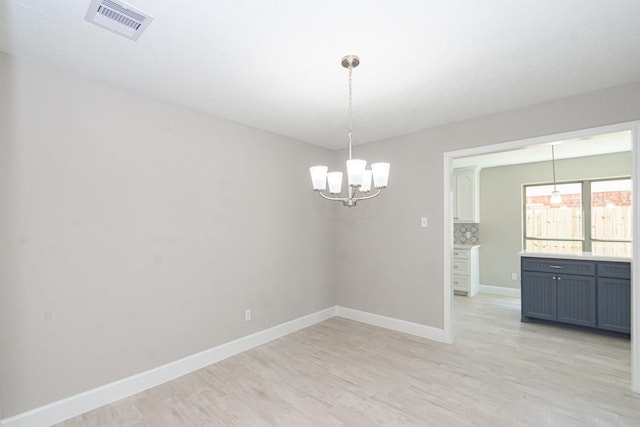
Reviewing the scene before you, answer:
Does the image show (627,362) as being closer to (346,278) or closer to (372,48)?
(346,278)

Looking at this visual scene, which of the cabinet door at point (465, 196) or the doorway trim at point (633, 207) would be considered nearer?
the doorway trim at point (633, 207)

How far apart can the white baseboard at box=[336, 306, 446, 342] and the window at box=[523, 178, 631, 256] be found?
9.32ft

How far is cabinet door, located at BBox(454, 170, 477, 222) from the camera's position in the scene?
5875 mm

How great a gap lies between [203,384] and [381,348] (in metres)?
1.85

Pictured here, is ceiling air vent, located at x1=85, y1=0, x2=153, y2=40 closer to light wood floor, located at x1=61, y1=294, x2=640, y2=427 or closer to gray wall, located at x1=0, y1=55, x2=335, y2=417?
gray wall, located at x1=0, y1=55, x2=335, y2=417

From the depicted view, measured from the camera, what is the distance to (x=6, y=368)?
198cm

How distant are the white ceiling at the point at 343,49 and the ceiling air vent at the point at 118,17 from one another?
1.7 inches

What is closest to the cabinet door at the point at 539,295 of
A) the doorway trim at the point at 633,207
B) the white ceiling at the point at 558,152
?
the doorway trim at the point at 633,207

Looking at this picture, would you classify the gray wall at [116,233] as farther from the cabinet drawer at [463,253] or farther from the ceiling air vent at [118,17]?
the cabinet drawer at [463,253]

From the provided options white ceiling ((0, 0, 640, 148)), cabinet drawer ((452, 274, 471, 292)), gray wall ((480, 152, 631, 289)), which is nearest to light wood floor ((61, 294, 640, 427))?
cabinet drawer ((452, 274, 471, 292))

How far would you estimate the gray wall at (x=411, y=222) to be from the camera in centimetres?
310

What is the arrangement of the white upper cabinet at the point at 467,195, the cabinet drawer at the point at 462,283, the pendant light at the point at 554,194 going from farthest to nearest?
1. the white upper cabinet at the point at 467,195
2. the cabinet drawer at the point at 462,283
3. the pendant light at the point at 554,194

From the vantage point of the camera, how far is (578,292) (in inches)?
153

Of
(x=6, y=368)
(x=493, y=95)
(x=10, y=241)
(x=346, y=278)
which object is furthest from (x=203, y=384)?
(x=493, y=95)
